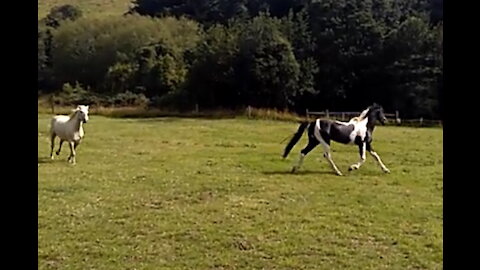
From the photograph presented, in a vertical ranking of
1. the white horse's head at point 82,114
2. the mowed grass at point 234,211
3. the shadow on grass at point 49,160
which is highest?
the white horse's head at point 82,114

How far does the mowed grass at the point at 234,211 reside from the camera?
5.96 meters

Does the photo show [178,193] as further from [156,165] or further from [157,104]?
[157,104]

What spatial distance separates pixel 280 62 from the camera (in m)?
31.5

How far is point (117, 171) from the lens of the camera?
1161 centimetres

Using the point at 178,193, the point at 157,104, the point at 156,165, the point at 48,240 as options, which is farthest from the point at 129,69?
the point at 48,240

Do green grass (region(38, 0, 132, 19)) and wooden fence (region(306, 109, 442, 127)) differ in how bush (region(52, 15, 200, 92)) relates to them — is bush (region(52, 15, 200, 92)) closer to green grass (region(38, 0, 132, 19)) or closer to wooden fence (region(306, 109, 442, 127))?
wooden fence (region(306, 109, 442, 127))

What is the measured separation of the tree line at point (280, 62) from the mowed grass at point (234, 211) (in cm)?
1644

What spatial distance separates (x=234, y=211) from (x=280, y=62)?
24.0 meters

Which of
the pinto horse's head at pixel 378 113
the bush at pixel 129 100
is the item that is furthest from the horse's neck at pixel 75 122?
the bush at pixel 129 100

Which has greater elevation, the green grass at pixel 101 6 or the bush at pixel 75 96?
the green grass at pixel 101 6

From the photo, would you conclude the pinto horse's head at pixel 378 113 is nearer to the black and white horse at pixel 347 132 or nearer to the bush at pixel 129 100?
the black and white horse at pixel 347 132

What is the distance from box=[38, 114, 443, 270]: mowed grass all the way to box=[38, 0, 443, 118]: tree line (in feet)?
53.9

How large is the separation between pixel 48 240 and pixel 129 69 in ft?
103

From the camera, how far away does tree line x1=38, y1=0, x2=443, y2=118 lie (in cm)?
3120
